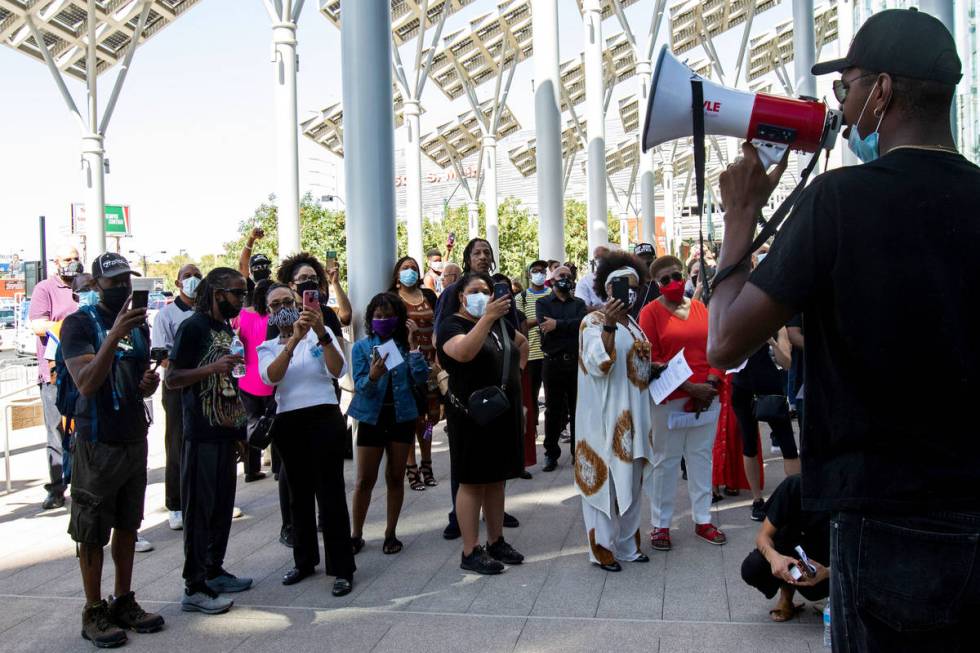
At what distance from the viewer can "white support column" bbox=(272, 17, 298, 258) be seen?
11.7m

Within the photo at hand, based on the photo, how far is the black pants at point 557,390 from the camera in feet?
28.0

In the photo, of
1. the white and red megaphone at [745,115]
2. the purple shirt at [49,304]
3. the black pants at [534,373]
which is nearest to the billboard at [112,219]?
the purple shirt at [49,304]

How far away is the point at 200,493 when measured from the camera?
17.0ft

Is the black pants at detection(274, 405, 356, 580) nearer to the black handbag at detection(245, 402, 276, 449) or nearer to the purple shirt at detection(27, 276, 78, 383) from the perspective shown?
the black handbag at detection(245, 402, 276, 449)

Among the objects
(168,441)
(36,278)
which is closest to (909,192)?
(168,441)

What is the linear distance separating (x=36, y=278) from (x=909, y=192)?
16.4 m

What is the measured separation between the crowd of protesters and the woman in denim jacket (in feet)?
0.05

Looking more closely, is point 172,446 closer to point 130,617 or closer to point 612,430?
point 130,617

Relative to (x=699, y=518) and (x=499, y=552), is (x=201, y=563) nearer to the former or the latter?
(x=499, y=552)

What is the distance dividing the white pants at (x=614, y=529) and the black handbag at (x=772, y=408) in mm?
1272

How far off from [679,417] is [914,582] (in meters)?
4.33

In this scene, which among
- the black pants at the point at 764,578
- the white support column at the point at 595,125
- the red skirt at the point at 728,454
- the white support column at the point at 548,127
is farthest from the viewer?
the white support column at the point at 595,125

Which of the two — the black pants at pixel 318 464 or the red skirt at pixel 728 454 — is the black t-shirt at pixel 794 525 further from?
the red skirt at pixel 728 454

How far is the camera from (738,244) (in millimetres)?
1964
